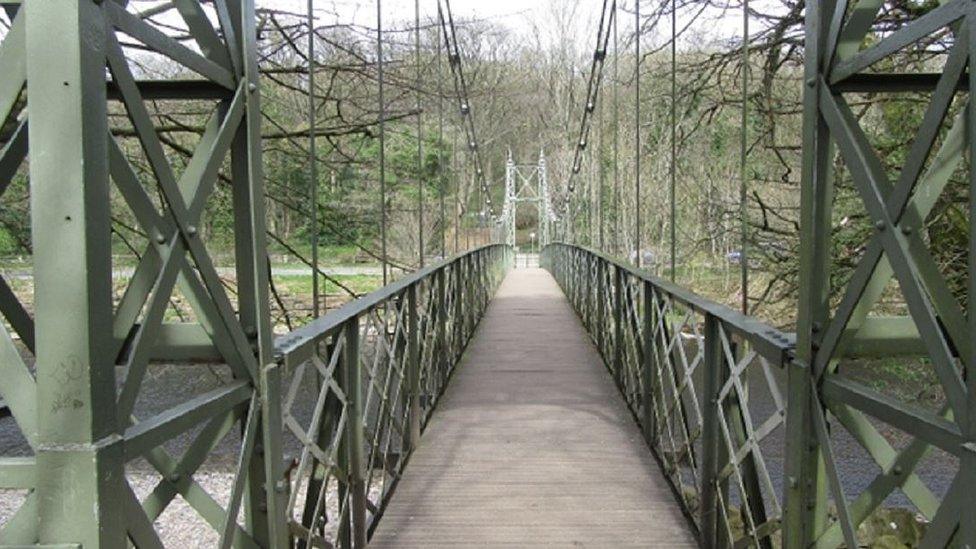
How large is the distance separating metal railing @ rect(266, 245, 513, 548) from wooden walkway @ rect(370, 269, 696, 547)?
0.45 feet

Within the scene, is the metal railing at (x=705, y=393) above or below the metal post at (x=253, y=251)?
below

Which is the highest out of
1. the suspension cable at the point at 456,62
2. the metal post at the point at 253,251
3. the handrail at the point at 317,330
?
the suspension cable at the point at 456,62

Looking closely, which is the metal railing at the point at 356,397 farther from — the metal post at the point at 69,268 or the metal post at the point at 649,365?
the metal post at the point at 649,365

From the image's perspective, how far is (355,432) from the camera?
2.38 metres

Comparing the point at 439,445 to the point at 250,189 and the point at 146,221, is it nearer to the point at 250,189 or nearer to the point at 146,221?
the point at 250,189

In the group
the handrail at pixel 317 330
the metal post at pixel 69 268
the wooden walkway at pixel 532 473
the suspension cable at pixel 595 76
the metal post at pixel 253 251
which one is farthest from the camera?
the suspension cable at pixel 595 76

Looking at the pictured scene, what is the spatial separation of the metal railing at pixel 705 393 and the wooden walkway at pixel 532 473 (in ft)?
0.43

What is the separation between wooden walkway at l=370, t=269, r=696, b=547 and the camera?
2643 mm

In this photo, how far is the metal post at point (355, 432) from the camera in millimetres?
2311

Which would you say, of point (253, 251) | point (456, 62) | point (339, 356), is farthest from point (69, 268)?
point (456, 62)

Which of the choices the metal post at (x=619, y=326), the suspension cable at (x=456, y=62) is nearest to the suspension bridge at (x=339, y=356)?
the metal post at (x=619, y=326)

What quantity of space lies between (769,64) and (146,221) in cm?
487

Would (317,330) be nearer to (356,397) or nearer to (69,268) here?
(356,397)

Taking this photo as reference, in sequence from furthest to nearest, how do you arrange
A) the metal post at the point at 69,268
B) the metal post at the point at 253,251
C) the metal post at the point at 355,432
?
1. the metal post at the point at 355,432
2. the metal post at the point at 253,251
3. the metal post at the point at 69,268
